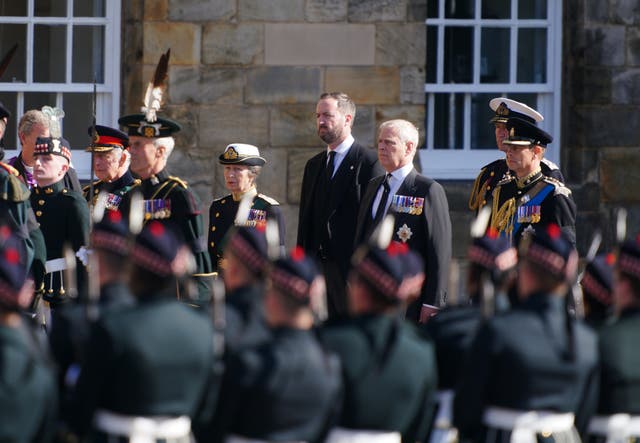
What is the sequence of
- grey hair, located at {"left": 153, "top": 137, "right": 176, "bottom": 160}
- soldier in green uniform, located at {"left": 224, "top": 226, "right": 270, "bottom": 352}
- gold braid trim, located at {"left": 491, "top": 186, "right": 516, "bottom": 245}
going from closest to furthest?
1. soldier in green uniform, located at {"left": 224, "top": 226, "right": 270, "bottom": 352}
2. grey hair, located at {"left": 153, "top": 137, "right": 176, "bottom": 160}
3. gold braid trim, located at {"left": 491, "top": 186, "right": 516, "bottom": 245}

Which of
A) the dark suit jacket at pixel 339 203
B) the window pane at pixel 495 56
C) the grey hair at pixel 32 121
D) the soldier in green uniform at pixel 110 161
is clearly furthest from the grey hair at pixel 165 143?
the window pane at pixel 495 56

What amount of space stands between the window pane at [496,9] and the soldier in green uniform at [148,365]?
7400 mm

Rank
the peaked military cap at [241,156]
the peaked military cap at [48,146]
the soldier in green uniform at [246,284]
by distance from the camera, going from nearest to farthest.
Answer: the soldier in green uniform at [246,284] < the peaked military cap at [48,146] < the peaked military cap at [241,156]

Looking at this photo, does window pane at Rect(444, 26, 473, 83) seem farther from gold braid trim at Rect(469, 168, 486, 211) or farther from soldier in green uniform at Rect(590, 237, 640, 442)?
soldier in green uniform at Rect(590, 237, 640, 442)

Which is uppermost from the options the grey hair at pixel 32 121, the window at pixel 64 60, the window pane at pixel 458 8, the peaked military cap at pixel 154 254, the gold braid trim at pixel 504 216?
the window pane at pixel 458 8

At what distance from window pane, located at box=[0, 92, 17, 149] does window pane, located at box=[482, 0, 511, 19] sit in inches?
150

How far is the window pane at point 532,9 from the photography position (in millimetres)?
12578

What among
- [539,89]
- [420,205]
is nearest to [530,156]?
[420,205]

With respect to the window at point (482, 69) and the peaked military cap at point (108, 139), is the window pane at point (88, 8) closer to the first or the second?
the peaked military cap at point (108, 139)

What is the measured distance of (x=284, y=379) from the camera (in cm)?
530

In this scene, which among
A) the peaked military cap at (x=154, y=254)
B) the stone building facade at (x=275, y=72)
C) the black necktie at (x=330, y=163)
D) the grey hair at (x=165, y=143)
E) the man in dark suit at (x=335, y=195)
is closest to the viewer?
the peaked military cap at (x=154, y=254)

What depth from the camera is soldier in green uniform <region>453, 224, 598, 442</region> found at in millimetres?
5762

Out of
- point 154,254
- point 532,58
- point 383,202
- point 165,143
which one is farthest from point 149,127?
point 532,58

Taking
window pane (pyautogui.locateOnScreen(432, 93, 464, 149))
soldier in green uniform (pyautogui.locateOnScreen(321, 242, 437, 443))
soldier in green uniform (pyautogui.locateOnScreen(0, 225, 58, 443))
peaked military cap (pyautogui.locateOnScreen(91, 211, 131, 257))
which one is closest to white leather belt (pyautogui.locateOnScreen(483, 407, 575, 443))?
soldier in green uniform (pyautogui.locateOnScreen(321, 242, 437, 443))
